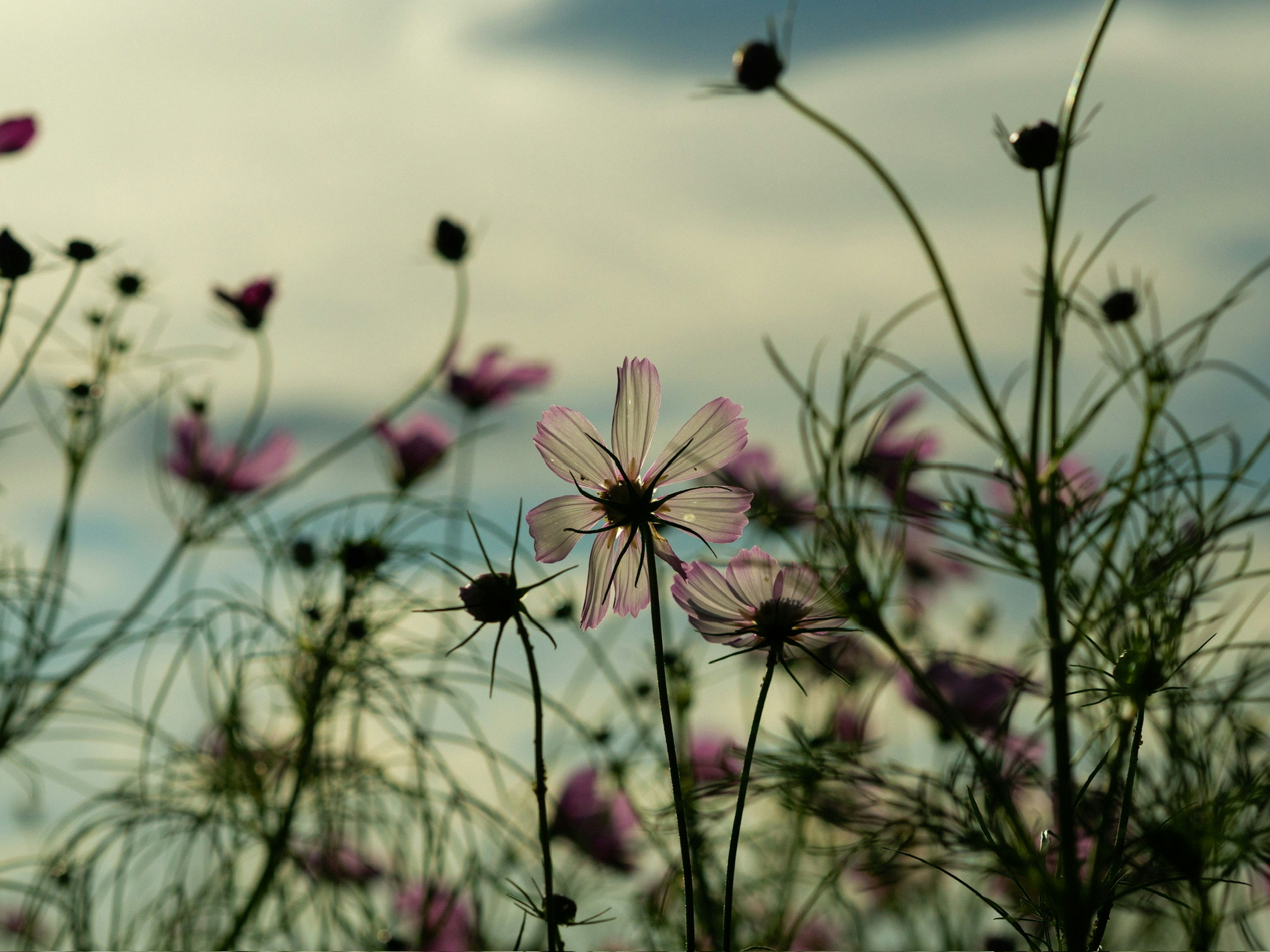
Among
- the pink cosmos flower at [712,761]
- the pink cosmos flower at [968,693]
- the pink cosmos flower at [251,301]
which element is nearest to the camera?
the pink cosmos flower at [712,761]

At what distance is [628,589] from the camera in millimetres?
404

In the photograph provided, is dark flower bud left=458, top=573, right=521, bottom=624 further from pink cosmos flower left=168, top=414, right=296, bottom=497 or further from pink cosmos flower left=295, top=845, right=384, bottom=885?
pink cosmos flower left=168, top=414, right=296, bottom=497

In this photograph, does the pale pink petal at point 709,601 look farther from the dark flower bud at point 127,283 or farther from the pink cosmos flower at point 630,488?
the dark flower bud at point 127,283

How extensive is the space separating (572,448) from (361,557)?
12.9 inches

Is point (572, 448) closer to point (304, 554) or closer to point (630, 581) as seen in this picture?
point (630, 581)

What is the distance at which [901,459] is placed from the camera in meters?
0.77

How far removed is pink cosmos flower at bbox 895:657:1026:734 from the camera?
0.78m

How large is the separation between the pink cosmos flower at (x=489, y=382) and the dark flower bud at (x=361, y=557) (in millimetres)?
484

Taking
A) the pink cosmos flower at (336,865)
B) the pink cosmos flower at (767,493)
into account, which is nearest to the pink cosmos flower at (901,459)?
the pink cosmos flower at (767,493)

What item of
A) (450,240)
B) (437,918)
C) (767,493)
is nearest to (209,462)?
(450,240)

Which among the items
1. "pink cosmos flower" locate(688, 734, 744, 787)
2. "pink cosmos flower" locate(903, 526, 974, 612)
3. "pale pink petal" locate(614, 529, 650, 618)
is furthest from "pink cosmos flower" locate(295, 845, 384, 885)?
"pink cosmos flower" locate(903, 526, 974, 612)

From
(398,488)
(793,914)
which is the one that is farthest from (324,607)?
(793,914)

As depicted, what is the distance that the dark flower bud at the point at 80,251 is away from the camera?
63 centimetres

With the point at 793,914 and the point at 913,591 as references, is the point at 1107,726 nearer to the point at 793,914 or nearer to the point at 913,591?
the point at 793,914
